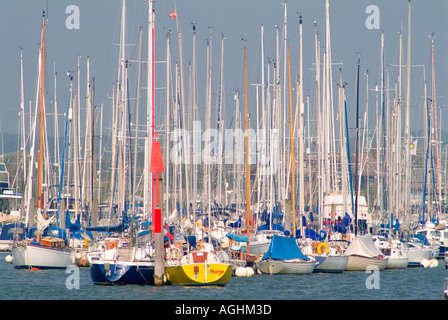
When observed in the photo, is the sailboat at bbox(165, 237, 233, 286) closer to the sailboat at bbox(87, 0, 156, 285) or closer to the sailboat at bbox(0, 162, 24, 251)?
the sailboat at bbox(87, 0, 156, 285)

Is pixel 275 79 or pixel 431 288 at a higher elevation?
pixel 275 79

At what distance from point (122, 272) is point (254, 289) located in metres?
5.76

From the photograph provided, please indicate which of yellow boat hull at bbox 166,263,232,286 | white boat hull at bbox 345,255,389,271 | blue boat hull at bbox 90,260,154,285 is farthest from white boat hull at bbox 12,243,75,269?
white boat hull at bbox 345,255,389,271

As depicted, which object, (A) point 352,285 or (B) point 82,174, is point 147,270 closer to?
(A) point 352,285

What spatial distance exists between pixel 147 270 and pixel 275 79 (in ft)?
77.3

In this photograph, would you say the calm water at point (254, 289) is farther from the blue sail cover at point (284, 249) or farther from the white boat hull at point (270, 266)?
the blue sail cover at point (284, 249)

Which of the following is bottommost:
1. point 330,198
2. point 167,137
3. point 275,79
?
point 330,198

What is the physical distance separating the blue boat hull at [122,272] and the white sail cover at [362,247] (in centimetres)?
1403

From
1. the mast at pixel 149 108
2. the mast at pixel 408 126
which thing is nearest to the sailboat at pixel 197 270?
the mast at pixel 149 108

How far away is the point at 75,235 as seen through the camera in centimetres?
4769

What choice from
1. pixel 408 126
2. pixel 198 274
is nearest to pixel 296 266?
pixel 198 274

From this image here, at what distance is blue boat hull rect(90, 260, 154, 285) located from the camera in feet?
108

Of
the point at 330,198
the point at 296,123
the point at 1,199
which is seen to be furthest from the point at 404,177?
the point at 1,199

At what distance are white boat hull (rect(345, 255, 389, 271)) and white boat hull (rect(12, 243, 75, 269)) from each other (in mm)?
15409
